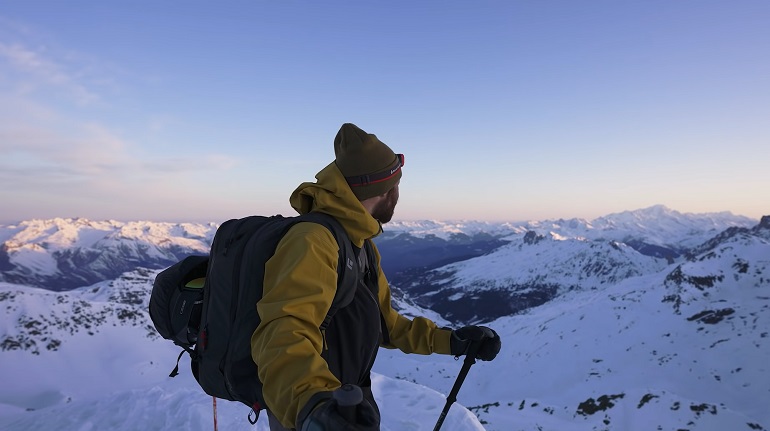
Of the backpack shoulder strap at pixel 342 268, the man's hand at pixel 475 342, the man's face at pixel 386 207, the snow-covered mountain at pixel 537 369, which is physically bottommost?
the snow-covered mountain at pixel 537 369

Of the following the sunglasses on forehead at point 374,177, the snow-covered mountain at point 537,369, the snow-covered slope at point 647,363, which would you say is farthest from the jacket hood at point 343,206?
the snow-covered slope at point 647,363

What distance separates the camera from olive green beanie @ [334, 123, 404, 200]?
3.12 m

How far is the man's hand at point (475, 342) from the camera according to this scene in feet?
13.7

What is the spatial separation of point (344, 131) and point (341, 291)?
1357mm

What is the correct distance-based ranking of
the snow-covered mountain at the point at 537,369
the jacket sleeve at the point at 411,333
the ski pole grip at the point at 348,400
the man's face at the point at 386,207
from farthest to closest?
the snow-covered mountain at the point at 537,369, the jacket sleeve at the point at 411,333, the man's face at the point at 386,207, the ski pole grip at the point at 348,400

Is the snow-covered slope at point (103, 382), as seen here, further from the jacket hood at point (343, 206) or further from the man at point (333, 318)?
the jacket hood at point (343, 206)

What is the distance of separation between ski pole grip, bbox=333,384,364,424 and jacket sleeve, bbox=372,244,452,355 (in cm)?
230

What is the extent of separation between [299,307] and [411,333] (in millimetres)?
2236

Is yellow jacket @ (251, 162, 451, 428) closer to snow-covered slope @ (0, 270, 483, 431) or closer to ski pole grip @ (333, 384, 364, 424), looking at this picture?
ski pole grip @ (333, 384, 364, 424)

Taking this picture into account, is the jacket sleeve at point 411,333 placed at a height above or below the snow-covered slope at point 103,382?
above

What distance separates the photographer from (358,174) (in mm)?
3111

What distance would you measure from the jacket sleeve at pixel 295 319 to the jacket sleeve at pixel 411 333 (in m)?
1.83

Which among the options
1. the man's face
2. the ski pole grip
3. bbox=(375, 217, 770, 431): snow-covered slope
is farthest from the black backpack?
bbox=(375, 217, 770, 431): snow-covered slope

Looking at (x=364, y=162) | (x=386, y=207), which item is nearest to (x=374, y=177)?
(x=364, y=162)
